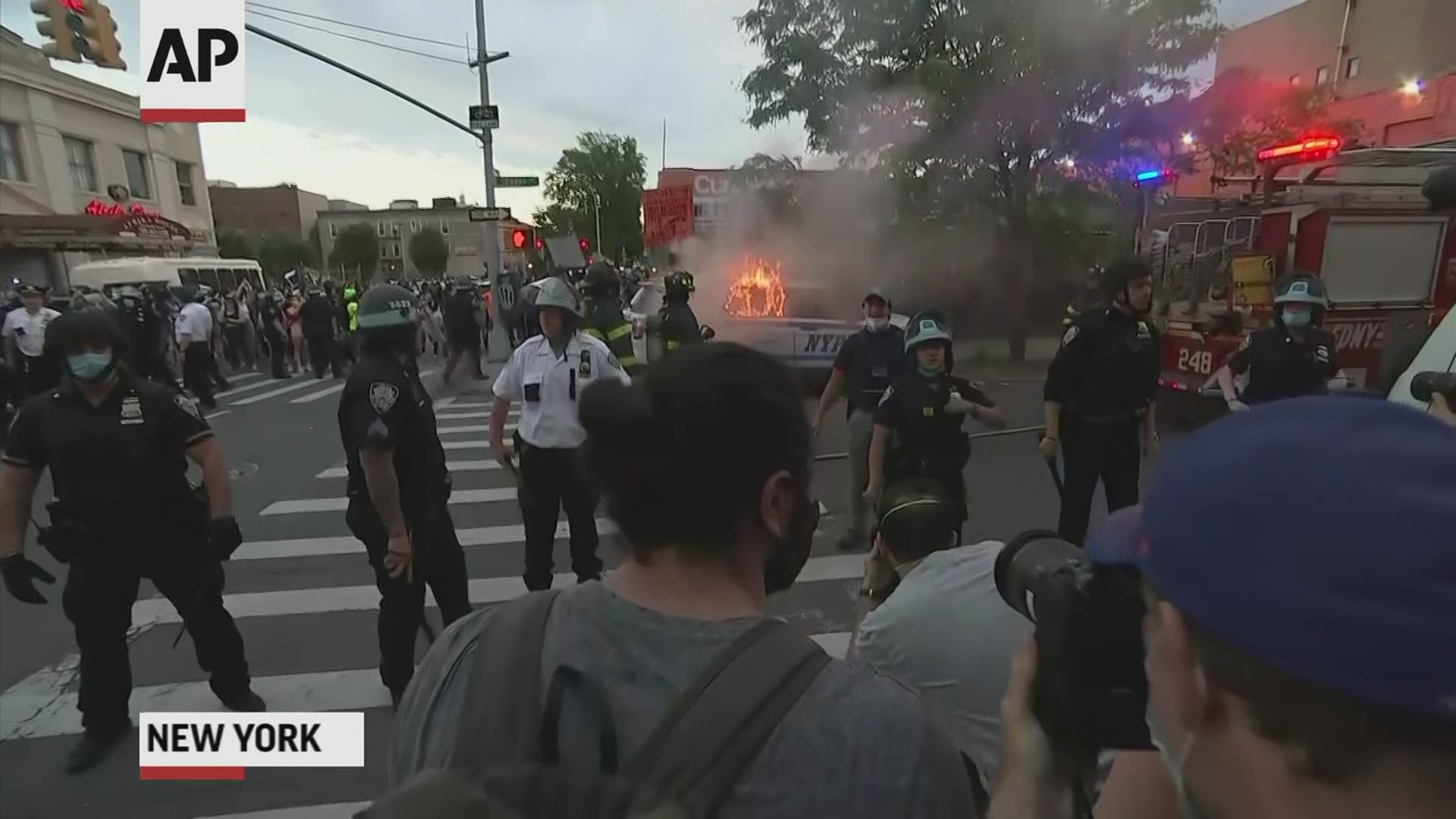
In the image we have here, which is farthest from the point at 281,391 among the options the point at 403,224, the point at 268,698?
the point at 403,224

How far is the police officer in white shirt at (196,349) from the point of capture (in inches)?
477

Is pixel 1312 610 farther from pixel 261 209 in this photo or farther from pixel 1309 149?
pixel 261 209

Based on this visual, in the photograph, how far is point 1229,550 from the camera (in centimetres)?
69

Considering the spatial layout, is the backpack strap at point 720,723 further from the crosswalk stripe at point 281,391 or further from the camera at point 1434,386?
the crosswalk stripe at point 281,391

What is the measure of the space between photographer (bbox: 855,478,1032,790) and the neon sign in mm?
33366

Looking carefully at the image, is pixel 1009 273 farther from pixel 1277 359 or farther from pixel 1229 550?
pixel 1229 550

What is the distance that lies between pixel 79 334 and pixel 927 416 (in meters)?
3.69

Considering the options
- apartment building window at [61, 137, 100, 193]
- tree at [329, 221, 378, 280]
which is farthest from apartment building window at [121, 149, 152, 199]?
tree at [329, 221, 378, 280]

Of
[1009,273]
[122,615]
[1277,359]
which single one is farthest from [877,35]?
[122,615]

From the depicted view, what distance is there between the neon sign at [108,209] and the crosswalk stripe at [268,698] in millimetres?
29956

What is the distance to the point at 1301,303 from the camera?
4.89 m

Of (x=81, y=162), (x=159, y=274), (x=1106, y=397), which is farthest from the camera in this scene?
(x=81, y=162)

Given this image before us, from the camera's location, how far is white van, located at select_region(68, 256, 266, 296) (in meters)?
21.5

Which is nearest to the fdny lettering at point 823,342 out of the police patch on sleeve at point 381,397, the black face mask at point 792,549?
the police patch on sleeve at point 381,397
